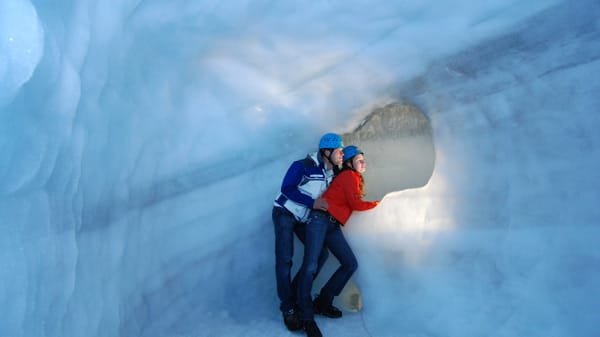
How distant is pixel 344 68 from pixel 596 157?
141cm

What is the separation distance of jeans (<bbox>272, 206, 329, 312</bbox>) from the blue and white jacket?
5 centimetres

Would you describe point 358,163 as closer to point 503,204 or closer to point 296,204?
point 296,204

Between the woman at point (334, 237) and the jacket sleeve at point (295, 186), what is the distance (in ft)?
0.26

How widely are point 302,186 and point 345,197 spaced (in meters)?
0.24

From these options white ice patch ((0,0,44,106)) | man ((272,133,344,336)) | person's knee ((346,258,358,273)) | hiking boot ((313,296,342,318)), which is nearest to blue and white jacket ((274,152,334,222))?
man ((272,133,344,336))

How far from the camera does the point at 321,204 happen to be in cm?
295

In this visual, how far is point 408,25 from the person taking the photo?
3068 mm

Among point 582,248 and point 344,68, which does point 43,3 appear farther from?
point 582,248

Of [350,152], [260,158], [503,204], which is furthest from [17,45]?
[503,204]

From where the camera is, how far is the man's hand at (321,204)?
2.95 m

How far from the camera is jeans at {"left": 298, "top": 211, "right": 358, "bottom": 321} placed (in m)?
2.89

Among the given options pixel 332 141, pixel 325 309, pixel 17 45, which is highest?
pixel 17 45

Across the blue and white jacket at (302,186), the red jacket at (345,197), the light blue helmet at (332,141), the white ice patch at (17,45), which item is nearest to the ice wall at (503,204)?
the red jacket at (345,197)

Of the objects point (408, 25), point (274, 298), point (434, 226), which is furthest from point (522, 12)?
point (274, 298)
